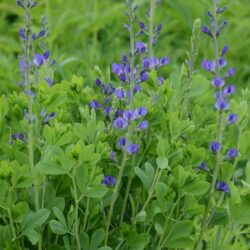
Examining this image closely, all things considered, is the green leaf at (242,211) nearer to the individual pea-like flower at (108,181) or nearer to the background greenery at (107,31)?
the individual pea-like flower at (108,181)

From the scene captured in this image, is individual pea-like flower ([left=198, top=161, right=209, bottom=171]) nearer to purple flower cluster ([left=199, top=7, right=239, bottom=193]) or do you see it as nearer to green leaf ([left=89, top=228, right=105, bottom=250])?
purple flower cluster ([left=199, top=7, right=239, bottom=193])

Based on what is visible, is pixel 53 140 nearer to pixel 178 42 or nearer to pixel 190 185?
pixel 190 185

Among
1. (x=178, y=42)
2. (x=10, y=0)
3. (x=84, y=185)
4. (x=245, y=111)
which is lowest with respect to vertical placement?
(x=84, y=185)

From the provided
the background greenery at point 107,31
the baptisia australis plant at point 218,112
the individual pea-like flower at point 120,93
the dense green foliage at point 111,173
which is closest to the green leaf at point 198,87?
the dense green foliage at point 111,173

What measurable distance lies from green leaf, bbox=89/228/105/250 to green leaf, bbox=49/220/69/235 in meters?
0.11

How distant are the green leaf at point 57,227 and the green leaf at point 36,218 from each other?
3cm

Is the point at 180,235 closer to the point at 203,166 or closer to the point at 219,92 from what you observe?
the point at 203,166

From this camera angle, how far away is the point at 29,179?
2.42 m

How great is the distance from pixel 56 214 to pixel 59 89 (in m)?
0.67

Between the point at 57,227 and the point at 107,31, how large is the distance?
331 cm

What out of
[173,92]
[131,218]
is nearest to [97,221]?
[131,218]

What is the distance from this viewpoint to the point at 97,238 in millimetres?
2465

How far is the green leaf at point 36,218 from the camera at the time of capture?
7.75ft

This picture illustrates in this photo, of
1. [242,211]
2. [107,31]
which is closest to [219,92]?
[242,211]
